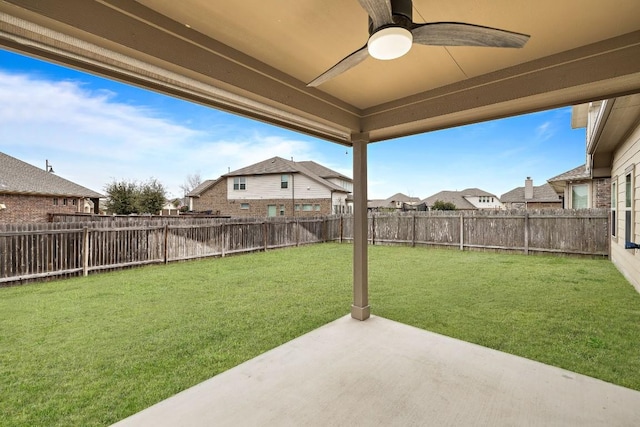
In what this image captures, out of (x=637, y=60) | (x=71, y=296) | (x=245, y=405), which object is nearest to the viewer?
(x=637, y=60)

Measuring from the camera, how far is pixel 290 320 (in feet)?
12.1

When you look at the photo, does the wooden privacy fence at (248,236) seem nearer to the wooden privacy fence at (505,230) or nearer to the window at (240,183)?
the wooden privacy fence at (505,230)

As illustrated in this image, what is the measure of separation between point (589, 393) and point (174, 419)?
2894 mm

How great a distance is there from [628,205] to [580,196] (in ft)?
19.6

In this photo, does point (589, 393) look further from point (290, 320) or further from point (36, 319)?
point (36, 319)

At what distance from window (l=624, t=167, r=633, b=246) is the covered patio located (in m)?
3.84

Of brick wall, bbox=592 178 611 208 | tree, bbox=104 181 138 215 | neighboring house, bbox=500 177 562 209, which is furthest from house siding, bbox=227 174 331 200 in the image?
neighboring house, bbox=500 177 562 209

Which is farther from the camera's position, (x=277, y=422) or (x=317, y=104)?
(x=317, y=104)

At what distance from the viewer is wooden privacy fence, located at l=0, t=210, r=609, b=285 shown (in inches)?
223

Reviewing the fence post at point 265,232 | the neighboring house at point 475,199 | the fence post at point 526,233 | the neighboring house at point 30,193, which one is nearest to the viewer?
the fence post at point 526,233

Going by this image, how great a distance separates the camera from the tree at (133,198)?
17984 millimetres

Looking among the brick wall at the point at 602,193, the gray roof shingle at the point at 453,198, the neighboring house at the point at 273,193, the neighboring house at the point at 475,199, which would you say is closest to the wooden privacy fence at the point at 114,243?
the neighboring house at the point at 273,193

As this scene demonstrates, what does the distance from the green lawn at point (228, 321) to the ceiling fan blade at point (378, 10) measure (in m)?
2.77

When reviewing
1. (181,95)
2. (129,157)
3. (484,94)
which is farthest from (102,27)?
(129,157)
